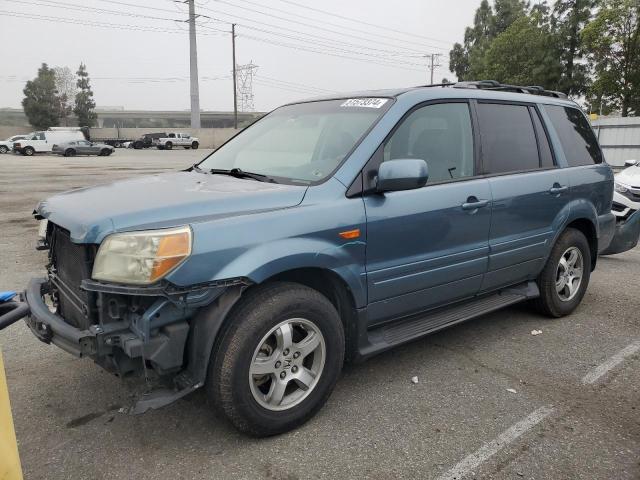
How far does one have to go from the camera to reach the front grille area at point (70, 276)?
2523 millimetres

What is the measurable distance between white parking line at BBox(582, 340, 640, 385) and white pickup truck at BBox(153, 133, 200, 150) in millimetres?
51494

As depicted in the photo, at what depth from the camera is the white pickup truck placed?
5156 cm

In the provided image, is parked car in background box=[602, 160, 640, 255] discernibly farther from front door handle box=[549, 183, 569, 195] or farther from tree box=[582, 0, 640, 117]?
tree box=[582, 0, 640, 117]

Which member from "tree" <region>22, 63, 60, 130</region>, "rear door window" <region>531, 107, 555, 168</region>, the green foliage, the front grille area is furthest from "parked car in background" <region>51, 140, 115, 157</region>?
"rear door window" <region>531, 107, 555, 168</region>

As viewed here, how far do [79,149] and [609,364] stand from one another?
4160 centimetres

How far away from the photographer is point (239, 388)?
2.58 metres

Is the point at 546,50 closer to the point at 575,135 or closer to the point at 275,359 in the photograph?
the point at 575,135

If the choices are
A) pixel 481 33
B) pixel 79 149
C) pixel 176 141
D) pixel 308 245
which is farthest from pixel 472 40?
pixel 308 245

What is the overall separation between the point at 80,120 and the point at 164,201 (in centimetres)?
8174

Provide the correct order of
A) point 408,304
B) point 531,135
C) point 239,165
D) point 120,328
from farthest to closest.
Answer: point 531,135, point 239,165, point 408,304, point 120,328

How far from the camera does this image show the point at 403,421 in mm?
2969

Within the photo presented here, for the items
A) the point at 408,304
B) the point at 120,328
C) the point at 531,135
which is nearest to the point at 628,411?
the point at 408,304

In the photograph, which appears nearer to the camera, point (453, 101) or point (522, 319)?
point (453, 101)

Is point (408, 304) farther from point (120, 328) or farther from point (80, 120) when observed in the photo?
point (80, 120)
